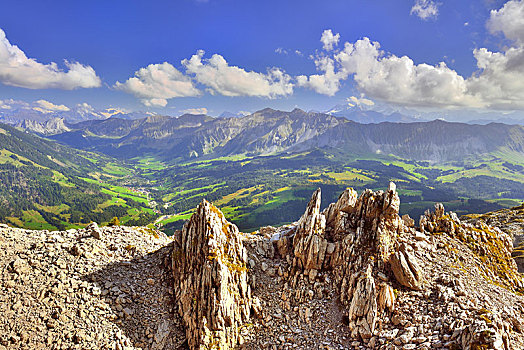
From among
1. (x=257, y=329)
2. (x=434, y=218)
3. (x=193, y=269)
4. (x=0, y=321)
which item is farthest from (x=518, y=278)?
(x=0, y=321)

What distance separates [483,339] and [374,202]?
14.7m

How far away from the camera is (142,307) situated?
997 inches

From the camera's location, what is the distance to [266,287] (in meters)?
27.8

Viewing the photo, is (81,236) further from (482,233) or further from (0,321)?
(482,233)

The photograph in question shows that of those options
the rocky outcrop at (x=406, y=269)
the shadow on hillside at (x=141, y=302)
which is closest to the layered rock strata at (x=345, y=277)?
the rocky outcrop at (x=406, y=269)

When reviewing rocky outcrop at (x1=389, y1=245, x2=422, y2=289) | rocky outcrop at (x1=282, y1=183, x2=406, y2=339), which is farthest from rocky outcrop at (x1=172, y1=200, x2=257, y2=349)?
rocky outcrop at (x1=389, y1=245, x2=422, y2=289)

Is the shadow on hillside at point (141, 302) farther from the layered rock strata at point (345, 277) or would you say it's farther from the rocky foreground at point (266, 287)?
the layered rock strata at point (345, 277)

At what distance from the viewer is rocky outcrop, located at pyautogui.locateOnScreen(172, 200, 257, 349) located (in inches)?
946

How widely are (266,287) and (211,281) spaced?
6.71 metres

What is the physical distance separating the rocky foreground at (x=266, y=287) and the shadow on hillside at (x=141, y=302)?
100mm

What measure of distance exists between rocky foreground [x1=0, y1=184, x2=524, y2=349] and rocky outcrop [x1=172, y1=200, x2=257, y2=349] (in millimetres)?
125

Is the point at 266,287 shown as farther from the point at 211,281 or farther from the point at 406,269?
the point at 406,269

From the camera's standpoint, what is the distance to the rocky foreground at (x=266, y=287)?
21.1 m

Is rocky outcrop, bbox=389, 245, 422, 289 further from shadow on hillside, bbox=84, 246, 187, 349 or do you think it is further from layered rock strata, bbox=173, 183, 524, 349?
shadow on hillside, bbox=84, 246, 187, 349
